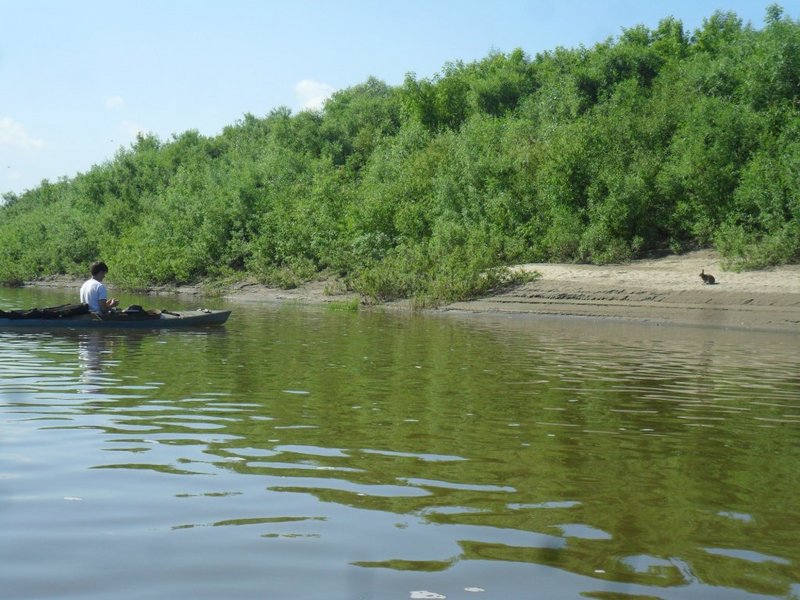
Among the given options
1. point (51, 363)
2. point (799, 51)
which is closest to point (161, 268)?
point (799, 51)

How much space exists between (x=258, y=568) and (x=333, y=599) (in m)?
0.60

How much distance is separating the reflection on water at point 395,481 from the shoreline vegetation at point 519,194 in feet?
61.8

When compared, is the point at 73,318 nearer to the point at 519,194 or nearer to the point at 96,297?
the point at 96,297

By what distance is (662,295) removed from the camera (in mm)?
29594

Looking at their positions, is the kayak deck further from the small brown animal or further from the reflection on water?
the small brown animal

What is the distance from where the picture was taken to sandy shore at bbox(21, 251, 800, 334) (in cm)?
2667

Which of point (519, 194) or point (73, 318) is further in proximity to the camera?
point (519, 194)

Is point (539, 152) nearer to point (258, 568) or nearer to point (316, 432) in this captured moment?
point (316, 432)

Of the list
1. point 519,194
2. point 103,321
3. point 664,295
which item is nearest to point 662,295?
point 664,295

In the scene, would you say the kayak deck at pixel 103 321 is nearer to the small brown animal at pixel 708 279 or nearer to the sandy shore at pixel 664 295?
the sandy shore at pixel 664 295

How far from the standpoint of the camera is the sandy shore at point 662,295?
26672 millimetres

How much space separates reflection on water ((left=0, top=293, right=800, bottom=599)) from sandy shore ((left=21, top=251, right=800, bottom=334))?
12.5 m

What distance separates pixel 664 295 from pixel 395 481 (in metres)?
24.0

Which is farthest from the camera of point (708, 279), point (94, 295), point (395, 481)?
point (708, 279)
